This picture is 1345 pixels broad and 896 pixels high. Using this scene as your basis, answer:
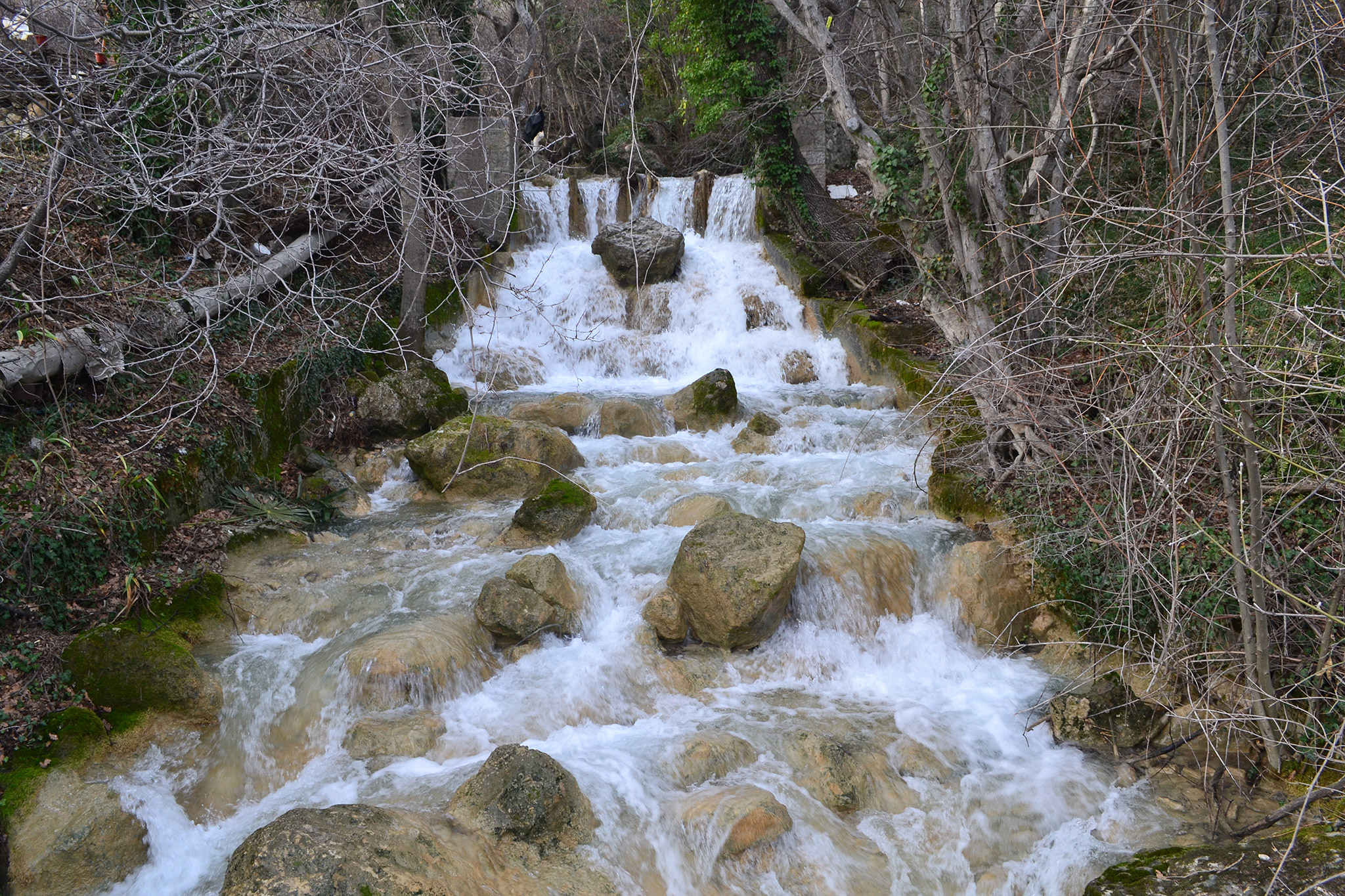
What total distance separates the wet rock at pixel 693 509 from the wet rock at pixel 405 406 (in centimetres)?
338

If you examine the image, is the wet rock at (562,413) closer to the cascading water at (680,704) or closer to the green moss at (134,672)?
the cascading water at (680,704)

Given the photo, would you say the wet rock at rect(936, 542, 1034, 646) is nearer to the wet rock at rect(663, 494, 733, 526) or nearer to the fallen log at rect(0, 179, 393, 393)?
the wet rock at rect(663, 494, 733, 526)

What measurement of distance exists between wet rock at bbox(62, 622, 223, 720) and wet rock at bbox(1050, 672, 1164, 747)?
5097 mm

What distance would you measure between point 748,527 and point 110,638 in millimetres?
4100

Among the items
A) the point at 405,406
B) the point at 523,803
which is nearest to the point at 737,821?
the point at 523,803

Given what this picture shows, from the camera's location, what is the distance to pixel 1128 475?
3736 millimetres

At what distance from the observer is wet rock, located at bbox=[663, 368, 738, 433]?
379 inches

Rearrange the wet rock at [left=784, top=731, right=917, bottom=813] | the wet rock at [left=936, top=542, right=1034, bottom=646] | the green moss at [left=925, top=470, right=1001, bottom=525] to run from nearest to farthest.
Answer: the wet rock at [left=784, top=731, right=917, bottom=813] → the wet rock at [left=936, top=542, right=1034, bottom=646] → the green moss at [left=925, top=470, right=1001, bottom=525]

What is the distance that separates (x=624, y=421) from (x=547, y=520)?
2.87m

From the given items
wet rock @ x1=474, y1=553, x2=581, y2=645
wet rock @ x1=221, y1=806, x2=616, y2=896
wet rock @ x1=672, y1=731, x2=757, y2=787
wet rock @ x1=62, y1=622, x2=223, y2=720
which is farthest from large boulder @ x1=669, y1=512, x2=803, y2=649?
wet rock @ x1=62, y1=622, x2=223, y2=720

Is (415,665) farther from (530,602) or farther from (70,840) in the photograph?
(70,840)

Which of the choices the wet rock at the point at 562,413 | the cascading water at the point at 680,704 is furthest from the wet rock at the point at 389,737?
the wet rock at the point at 562,413

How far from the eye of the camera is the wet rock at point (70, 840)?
11.2 feet

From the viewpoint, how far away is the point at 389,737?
4.47m
